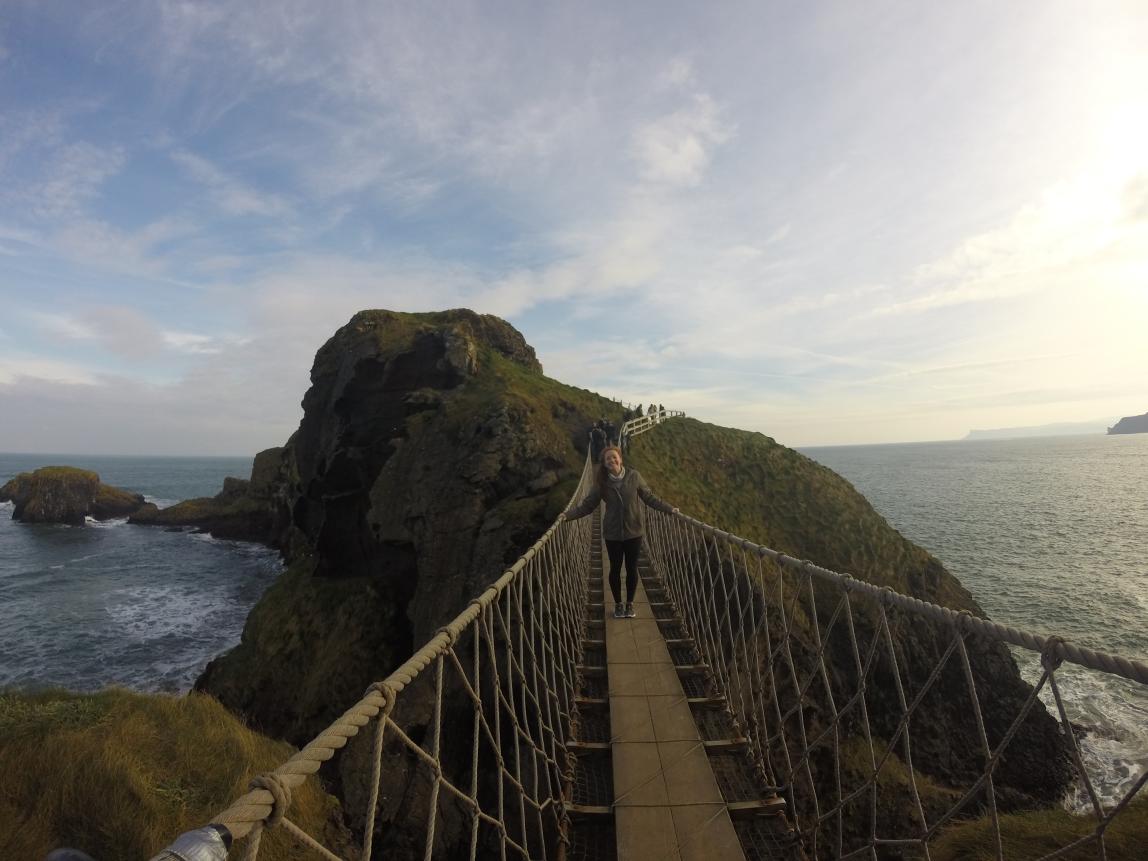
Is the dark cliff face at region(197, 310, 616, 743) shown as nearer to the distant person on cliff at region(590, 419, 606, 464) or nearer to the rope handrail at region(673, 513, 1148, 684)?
the distant person on cliff at region(590, 419, 606, 464)

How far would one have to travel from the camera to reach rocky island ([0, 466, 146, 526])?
53719 mm

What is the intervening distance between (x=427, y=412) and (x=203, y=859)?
22239mm

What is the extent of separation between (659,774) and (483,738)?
9617mm

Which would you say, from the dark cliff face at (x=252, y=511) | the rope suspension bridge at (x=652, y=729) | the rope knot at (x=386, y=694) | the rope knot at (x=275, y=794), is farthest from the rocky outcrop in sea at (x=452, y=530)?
the dark cliff face at (x=252, y=511)

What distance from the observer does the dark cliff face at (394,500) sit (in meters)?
16.2

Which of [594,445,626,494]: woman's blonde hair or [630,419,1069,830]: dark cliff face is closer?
[594,445,626,494]: woman's blonde hair

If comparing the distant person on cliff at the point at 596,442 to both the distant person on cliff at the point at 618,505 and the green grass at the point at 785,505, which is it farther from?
the distant person on cliff at the point at 618,505

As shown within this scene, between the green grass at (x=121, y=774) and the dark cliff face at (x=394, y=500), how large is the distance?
305 inches

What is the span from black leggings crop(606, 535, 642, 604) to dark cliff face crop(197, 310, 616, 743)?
8.16 metres

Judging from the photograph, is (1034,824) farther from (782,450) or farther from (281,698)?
(782,450)

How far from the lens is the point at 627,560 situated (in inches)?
255

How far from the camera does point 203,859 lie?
1.15 metres

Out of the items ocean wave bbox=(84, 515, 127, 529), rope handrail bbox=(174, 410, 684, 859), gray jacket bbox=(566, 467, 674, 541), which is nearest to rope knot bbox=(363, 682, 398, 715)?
rope handrail bbox=(174, 410, 684, 859)

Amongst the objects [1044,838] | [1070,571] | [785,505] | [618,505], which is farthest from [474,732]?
[1070,571]
